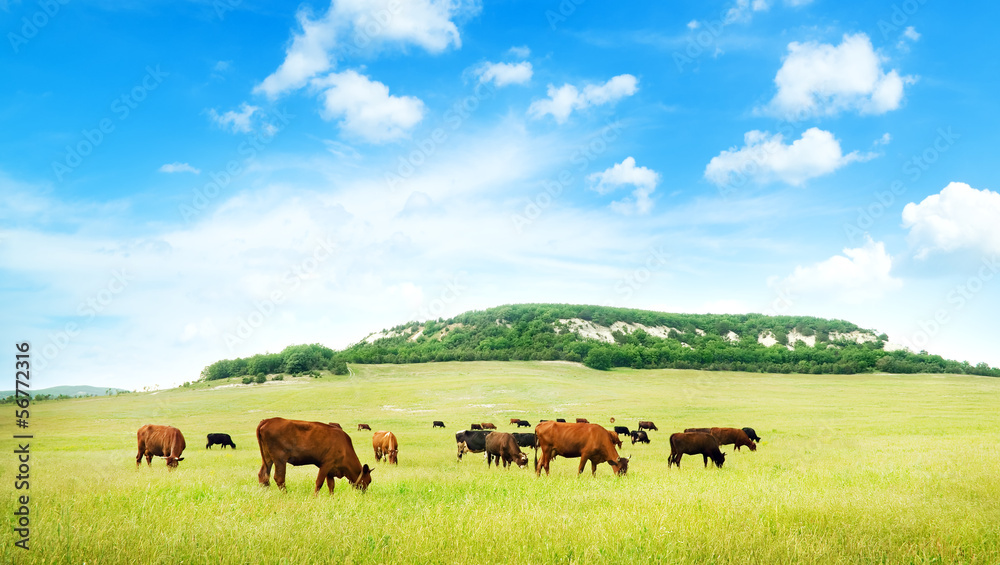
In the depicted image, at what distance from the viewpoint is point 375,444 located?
921 inches

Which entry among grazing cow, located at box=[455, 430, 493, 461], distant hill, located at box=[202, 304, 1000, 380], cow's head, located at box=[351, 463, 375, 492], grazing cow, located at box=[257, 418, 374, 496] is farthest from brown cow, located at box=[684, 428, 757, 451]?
distant hill, located at box=[202, 304, 1000, 380]

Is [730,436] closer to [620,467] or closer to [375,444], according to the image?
[620,467]

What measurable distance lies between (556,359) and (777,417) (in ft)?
284

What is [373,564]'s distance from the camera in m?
5.84

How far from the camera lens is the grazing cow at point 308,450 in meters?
11.6

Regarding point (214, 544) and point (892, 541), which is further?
point (892, 541)

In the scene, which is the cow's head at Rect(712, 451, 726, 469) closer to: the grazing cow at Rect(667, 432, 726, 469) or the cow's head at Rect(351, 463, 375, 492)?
the grazing cow at Rect(667, 432, 726, 469)

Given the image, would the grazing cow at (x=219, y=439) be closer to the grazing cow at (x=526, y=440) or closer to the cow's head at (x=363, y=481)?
the grazing cow at (x=526, y=440)

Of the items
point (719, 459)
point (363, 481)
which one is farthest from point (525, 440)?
point (363, 481)

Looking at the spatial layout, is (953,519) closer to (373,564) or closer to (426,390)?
(373,564)

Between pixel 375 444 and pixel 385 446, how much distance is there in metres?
0.63

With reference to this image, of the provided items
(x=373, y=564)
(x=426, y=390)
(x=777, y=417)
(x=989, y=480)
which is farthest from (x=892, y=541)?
(x=426, y=390)

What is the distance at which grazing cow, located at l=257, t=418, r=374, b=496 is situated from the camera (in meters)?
→ 11.6

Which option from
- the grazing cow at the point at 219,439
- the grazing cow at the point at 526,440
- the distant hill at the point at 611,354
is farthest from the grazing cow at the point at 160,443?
the distant hill at the point at 611,354
